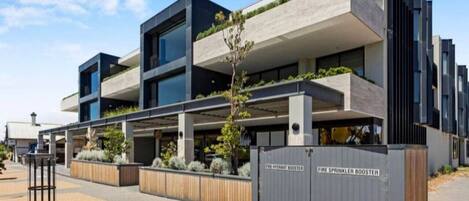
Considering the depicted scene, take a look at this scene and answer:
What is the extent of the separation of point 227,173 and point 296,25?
7540 millimetres

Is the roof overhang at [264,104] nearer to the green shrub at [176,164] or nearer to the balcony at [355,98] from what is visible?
the balcony at [355,98]

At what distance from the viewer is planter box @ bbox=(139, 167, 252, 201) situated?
1241cm

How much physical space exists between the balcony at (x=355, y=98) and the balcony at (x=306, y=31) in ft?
7.30

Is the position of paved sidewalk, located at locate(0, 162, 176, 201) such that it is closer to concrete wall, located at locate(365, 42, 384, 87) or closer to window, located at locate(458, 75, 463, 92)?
concrete wall, located at locate(365, 42, 384, 87)

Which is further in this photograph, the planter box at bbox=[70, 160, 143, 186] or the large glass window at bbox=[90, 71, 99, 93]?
the large glass window at bbox=[90, 71, 99, 93]

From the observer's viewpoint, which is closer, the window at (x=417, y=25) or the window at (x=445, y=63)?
the window at (x=417, y=25)

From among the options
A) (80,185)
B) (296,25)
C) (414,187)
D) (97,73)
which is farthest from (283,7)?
(97,73)

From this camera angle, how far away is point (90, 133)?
100ft

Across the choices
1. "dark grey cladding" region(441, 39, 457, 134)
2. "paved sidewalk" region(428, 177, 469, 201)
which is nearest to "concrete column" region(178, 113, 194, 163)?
"paved sidewalk" region(428, 177, 469, 201)

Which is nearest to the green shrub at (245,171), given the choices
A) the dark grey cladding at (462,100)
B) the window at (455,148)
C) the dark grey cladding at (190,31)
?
the dark grey cladding at (190,31)

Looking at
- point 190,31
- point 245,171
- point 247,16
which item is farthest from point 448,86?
point 245,171

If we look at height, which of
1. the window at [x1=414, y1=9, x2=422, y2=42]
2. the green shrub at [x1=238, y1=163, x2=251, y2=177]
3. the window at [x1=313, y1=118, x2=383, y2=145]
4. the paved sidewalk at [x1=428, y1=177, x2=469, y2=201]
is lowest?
the paved sidewalk at [x1=428, y1=177, x2=469, y2=201]

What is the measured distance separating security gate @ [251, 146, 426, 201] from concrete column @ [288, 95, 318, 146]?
118 inches

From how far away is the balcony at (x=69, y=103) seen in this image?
152 feet
